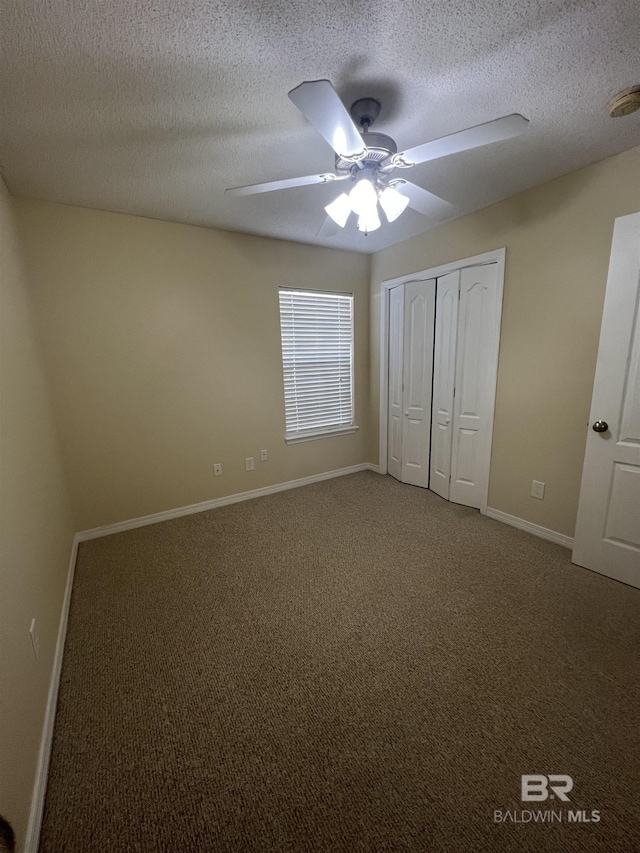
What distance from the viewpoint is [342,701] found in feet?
4.61

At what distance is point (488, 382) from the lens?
9.12 feet

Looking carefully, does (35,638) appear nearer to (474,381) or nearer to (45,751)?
(45,751)

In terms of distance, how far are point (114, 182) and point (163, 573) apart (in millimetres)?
2580

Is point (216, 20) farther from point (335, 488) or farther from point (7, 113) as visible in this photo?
point (335, 488)

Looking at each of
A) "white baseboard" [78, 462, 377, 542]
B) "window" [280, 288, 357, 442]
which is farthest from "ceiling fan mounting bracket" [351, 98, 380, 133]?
"white baseboard" [78, 462, 377, 542]

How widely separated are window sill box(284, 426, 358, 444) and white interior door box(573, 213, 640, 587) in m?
2.31

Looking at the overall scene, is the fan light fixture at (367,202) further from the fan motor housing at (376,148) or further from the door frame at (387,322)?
the door frame at (387,322)

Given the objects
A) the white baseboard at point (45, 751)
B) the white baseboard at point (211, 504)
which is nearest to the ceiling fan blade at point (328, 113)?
the white baseboard at point (45, 751)

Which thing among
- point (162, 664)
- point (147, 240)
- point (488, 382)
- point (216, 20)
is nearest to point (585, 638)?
point (488, 382)

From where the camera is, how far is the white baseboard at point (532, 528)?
246 centimetres

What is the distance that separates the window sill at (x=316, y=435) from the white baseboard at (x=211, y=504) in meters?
0.44

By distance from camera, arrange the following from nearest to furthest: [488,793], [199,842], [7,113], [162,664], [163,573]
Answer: [199,842], [488,793], [7,113], [162,664], [163,573]

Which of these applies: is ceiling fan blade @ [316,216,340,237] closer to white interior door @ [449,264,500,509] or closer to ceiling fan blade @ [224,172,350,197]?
ceiling fan blade @ [224,172,350,197]

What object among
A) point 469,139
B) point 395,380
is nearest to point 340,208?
point 469,139
